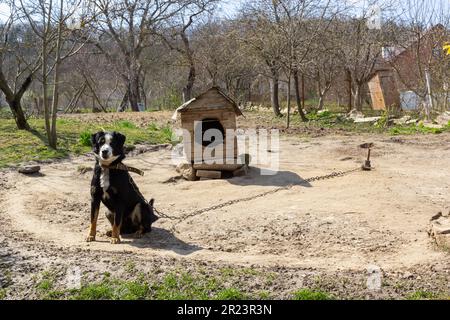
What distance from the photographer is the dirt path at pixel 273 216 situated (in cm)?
496

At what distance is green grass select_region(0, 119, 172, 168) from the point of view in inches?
414

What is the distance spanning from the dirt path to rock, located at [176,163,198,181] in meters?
0.24

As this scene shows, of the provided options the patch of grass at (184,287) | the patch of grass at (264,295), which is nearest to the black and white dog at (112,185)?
the patch of grass at (184,287)

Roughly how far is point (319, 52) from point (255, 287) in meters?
16.6

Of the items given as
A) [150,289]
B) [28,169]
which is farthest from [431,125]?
[150,289]

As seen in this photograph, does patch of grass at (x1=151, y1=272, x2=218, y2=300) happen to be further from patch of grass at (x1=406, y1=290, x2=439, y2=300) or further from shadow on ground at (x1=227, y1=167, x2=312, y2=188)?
shadow on ground at (x1=227, y1=167, x2=312, y2=188)

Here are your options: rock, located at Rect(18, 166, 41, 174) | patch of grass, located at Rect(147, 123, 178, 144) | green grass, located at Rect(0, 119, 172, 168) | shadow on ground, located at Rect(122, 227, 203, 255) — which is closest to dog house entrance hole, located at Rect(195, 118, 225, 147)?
patch of grass, located at Rect(147, 123, 178, 144)

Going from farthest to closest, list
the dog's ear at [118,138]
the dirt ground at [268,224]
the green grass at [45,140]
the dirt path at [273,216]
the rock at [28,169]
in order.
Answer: the green grass at [45,140] → the rock at [28,169] → the dog's ear at [118,138] → the dirt path at [273,216] → the dirt ground at [268,224]

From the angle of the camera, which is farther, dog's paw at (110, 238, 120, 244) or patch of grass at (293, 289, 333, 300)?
dog's paw at (110, 238, 120, 244)

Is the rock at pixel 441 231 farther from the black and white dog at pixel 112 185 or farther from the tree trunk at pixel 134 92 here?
the tree trunk at pixel 134 92

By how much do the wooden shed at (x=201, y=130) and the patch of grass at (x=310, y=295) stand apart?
527cm

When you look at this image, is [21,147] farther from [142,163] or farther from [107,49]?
[107,49]

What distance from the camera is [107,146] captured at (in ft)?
17.6

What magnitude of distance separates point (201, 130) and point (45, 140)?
4.95 metres
